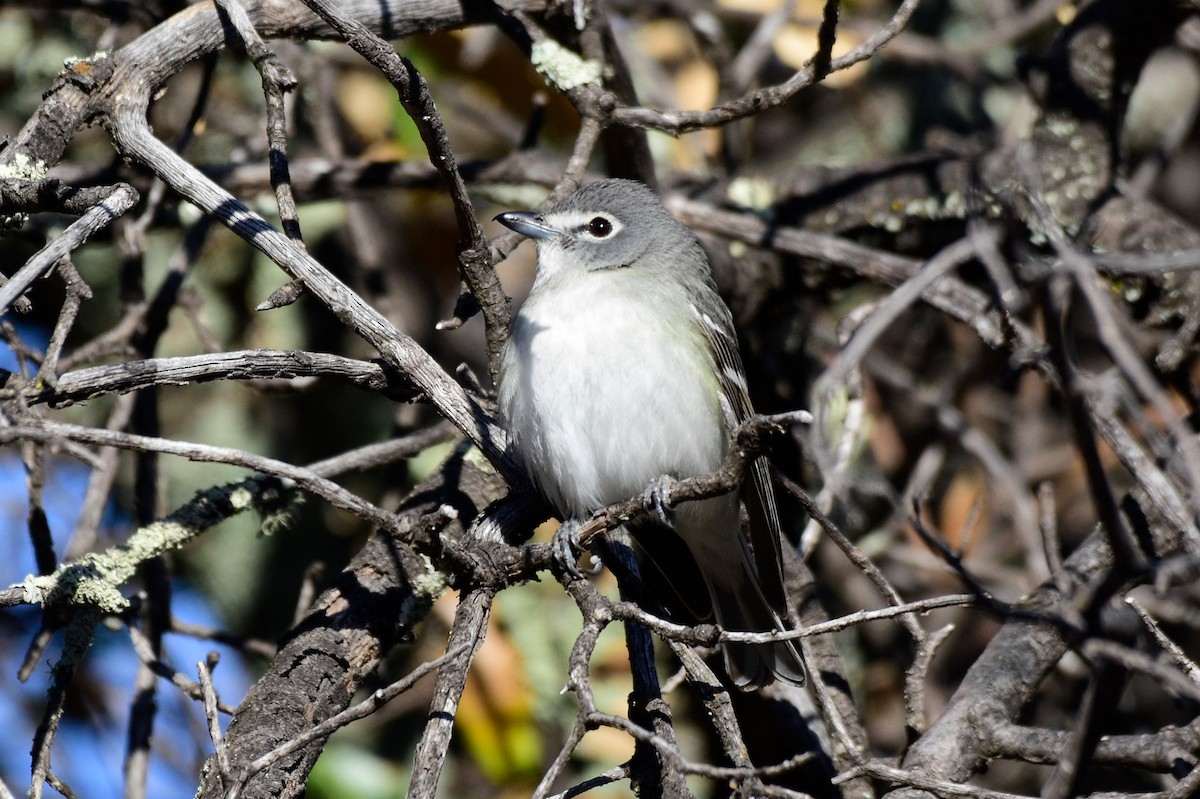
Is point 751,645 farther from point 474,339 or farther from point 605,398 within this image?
point 474,339

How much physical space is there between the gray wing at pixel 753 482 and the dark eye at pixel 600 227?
491 mm

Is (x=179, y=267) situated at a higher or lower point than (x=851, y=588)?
higher

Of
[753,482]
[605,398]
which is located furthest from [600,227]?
[753,482]

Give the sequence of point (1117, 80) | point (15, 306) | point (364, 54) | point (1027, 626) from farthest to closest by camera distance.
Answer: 1. point (1117, 80)
2. point (1027, 626)
3. point (364, 54)
4. point (15, 306)

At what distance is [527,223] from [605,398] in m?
0.75

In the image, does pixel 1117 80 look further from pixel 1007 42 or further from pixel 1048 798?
pixel 1048 798

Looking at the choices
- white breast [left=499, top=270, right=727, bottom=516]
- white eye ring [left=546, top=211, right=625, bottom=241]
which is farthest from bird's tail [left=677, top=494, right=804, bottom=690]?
white eye ring [left=546, top=211, right=625, bottom=241]

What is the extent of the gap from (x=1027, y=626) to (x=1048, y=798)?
6.05ft

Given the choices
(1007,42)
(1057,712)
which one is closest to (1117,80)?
(1007,42)

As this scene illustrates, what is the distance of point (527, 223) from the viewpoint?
13.1 ft

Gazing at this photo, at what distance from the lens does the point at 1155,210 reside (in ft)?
15.5

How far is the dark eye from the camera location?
4.24 metres

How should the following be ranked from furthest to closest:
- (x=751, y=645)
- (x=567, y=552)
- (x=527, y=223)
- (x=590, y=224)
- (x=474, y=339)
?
(x=474, y=339) → (x=590, y=224) → (x=527, y=223) → (x=751, y=645) → (x=567, y=552)

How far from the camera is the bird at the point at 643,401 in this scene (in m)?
3.64
